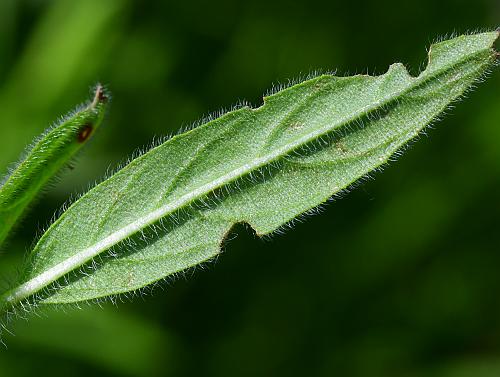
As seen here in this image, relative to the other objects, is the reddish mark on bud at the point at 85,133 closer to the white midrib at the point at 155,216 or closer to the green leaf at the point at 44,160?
the green leaf at the point at 44,160

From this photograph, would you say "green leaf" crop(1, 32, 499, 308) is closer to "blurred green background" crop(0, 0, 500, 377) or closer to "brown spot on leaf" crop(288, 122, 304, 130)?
"brown spot on leaf" crop(288, 122, 304, 130)

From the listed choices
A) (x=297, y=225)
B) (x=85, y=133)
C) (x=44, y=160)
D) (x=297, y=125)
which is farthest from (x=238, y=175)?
(x=297, y=225)

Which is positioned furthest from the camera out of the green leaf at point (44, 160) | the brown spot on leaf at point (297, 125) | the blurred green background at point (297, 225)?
the blurred green background at point (297, 225)

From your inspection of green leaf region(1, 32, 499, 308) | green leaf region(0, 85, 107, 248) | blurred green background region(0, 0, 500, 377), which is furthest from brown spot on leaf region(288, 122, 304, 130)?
blurred green background region(0, 0, 500, 377)

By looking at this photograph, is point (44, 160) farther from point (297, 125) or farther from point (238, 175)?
point (297, 125)

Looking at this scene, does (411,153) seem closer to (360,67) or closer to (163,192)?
(360,67)

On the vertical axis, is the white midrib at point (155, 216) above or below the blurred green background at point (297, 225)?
below

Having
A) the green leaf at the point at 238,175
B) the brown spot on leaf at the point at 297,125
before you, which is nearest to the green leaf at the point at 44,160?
the green leaf at the point at 238,175
